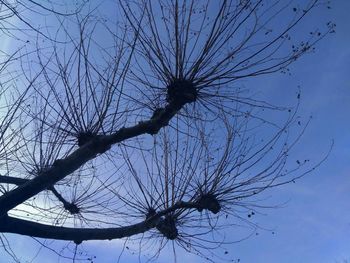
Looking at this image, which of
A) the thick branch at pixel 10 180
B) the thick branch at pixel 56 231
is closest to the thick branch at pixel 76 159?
the thick branch at pixel 56 231

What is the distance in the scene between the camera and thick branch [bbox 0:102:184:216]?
4086mm

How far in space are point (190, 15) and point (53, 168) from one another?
2.37 m

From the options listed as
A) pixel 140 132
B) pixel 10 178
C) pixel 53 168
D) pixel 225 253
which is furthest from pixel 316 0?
pixel 10 178

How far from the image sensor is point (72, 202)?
637 centimetres

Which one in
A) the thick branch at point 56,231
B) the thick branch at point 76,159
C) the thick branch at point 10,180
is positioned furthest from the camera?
the thick branch at point 10,180

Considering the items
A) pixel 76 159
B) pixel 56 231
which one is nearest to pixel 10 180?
pixel 56 231

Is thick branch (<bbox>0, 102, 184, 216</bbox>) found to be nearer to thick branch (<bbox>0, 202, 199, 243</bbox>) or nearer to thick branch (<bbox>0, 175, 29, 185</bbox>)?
thick branch (<bbox>0, 202, 199, 243</bbox>)

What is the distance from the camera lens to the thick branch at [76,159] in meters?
4.09

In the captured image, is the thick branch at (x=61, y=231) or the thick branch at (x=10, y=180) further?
the thick branch at (x=10, y=180)

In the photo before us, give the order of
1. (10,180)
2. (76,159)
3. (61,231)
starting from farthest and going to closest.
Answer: (10,180)
(61,231)
(76,159)

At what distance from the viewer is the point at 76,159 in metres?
4.27

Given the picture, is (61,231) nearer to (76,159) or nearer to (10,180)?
(76,159)

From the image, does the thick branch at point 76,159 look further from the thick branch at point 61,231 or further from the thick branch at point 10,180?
the thick branch at point 10,180

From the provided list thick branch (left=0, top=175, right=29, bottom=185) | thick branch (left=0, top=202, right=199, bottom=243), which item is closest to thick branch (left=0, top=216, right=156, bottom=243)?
thick branch (left=0, top=202, right=199, bottom=243)
